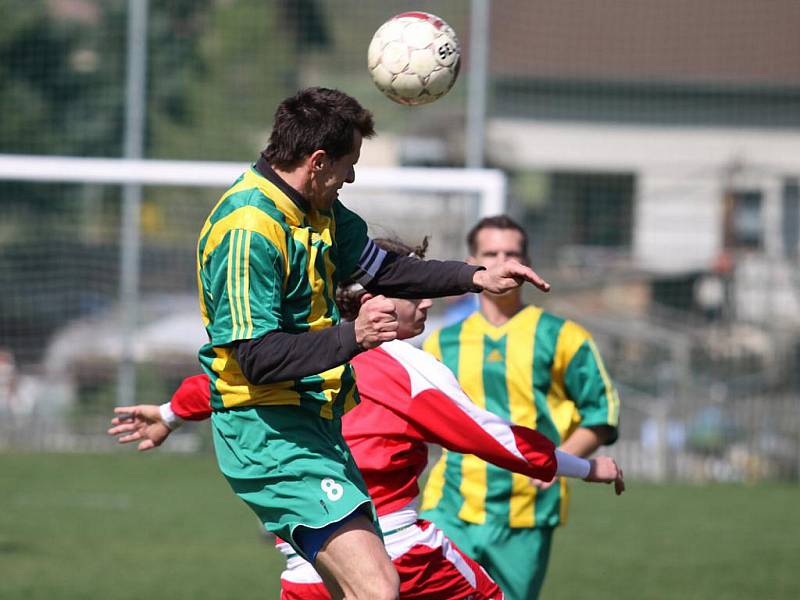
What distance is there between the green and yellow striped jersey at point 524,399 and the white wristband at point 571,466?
924 millimetres

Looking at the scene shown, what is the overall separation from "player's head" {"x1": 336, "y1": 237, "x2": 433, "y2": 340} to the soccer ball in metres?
0.55

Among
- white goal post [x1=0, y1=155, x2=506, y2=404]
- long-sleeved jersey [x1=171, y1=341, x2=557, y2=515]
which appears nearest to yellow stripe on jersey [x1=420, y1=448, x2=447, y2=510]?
long-sleeved jersey [x1=171, y1=341, x2=557, y2=515]

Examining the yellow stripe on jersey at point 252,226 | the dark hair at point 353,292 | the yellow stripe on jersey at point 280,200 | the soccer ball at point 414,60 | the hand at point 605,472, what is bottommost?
the hand at point 605,472

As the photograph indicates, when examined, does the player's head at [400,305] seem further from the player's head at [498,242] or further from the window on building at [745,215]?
the window on building at [745,215]

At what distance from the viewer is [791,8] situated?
56.2 ft

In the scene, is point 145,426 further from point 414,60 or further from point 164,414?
point 414,60

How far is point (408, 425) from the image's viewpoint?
3977mm

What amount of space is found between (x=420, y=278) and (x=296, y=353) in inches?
31.2

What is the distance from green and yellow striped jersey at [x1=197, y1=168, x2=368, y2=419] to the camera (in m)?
3.36

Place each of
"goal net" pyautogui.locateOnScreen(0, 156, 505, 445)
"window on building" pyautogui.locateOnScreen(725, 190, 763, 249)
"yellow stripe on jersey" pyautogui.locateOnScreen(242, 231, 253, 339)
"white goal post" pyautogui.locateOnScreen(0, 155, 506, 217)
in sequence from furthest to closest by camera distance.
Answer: "window on building" pyautogui.locateOnScreen(725, 190, 763, 249) → "goal net" pyautogui.locateOnScreen(0, 156, 505, 445) → "white goal post" pyautogui.locateOnScreen(0, 155, 506, 217) → "yellow stripe on jersey" pyautogui.locateOnScreen(242, 231, 253, 339)

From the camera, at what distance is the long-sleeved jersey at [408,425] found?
3.87 meters

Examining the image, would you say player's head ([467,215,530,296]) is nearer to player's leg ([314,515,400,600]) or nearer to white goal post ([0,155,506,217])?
player's leg ([314,515,400,600])

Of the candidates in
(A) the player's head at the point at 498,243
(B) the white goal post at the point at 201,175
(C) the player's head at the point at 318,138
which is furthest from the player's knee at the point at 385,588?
(B) the white goal post at the point at 201,175

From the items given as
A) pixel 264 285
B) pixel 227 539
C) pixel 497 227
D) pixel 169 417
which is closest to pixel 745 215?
pixel 227 539
